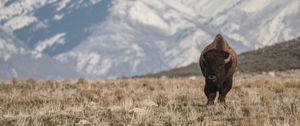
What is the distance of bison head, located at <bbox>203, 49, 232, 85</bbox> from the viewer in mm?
20797

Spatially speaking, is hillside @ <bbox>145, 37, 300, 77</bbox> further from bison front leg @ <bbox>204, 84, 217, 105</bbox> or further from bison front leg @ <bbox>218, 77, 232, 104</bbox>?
bison front leg @ <bbox>204, 84, 217, 105</bbox>

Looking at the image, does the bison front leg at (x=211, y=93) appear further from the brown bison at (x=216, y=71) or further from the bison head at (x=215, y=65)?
the bison head at (x=215, y=65)

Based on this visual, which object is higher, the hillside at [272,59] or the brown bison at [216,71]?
the hillside at [272,59]

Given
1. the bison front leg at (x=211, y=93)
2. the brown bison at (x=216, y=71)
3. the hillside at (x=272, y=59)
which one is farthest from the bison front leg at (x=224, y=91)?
the hillside at (x=272, y=59)

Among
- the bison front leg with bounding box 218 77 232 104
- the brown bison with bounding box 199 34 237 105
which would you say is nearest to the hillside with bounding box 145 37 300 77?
the bison front leg with bounding box 218 77 232 104

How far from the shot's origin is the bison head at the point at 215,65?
20797mm

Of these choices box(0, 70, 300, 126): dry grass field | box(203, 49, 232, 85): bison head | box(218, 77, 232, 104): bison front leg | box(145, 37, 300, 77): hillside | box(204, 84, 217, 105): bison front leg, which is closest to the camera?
box(0, 70, 300, 126): dry grass field

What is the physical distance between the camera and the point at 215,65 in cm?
2081

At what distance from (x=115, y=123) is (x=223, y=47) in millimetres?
7914

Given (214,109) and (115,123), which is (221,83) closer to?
(214,109)

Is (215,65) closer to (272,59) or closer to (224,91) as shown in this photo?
(224,91)

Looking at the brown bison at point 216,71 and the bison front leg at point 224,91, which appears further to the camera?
the bison front leg at point 224,91

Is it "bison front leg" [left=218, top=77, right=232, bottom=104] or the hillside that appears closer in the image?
"bison front leg" [left=218, top=77, right=232, bottom=104]

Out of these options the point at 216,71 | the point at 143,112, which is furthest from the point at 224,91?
Answer: the point at 143,112
